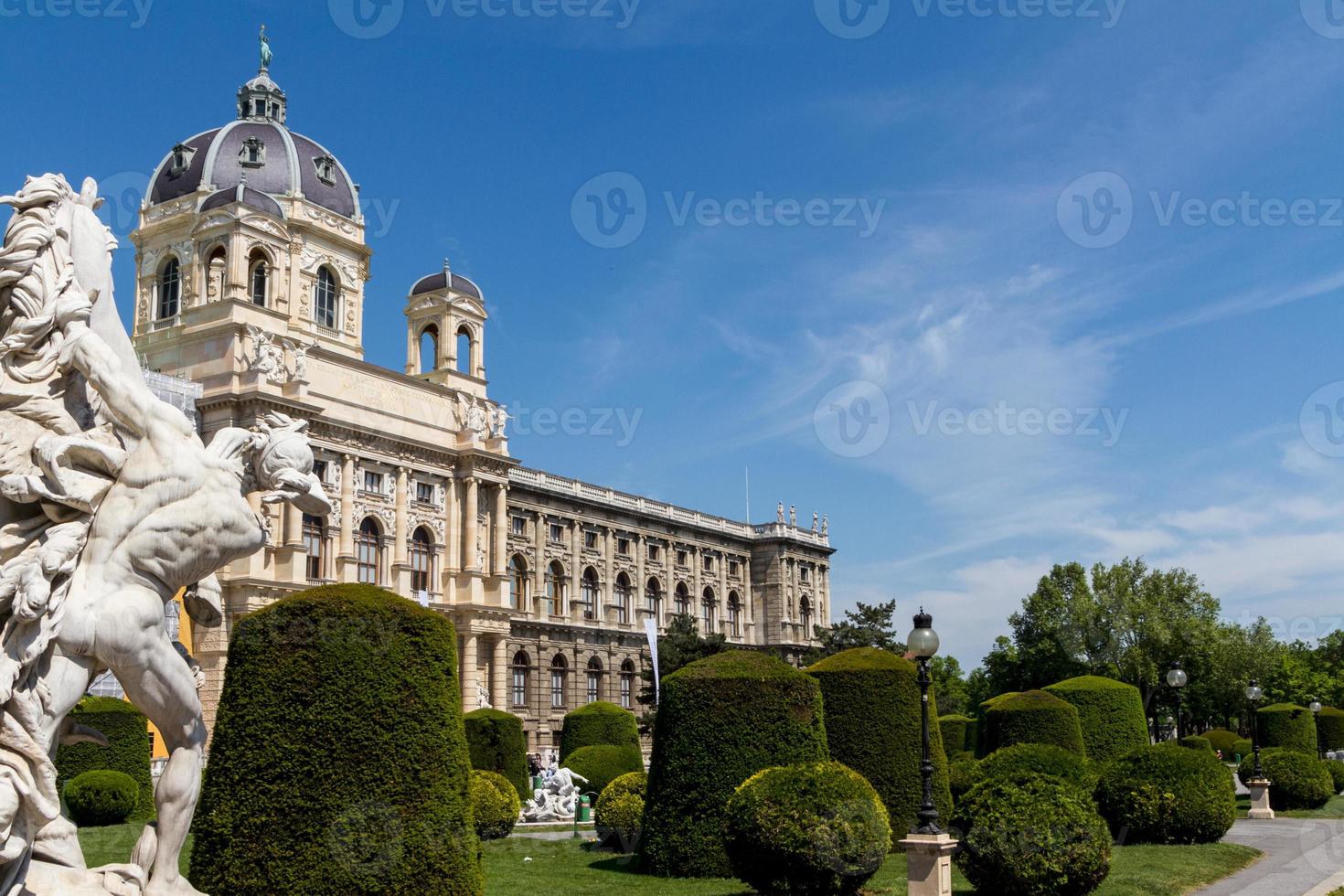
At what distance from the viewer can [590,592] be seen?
5909cm

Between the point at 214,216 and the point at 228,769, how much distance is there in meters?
37.1

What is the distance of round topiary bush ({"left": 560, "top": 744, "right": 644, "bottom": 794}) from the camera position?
26.6 m

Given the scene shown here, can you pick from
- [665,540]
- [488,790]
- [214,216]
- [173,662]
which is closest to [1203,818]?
[488,790]

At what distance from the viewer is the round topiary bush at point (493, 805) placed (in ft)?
61.8

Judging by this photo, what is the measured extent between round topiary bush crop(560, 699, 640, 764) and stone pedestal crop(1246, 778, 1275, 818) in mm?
14542

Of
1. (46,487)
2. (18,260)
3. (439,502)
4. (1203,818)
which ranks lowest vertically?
(1203,818)

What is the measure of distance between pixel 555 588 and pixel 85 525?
174ft

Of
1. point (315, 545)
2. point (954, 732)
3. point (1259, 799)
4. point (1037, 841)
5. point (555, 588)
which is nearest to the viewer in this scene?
point (1037, 841)

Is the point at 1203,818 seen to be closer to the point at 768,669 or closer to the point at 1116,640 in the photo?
the point at 768,669

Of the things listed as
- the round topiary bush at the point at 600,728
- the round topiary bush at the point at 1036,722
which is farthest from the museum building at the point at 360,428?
the round topiary bush at the point at 1036,722

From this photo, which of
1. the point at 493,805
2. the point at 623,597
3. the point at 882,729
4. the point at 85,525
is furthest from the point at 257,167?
the point at 85,525

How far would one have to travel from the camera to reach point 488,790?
62.6ft

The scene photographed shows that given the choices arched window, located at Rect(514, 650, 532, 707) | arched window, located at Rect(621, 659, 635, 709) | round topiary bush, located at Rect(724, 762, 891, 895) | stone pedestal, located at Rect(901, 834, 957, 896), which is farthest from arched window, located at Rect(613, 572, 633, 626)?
stone pedestal, located at Rect(901, 834, 957, 896)

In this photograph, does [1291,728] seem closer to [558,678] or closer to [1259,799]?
[1259,799]
